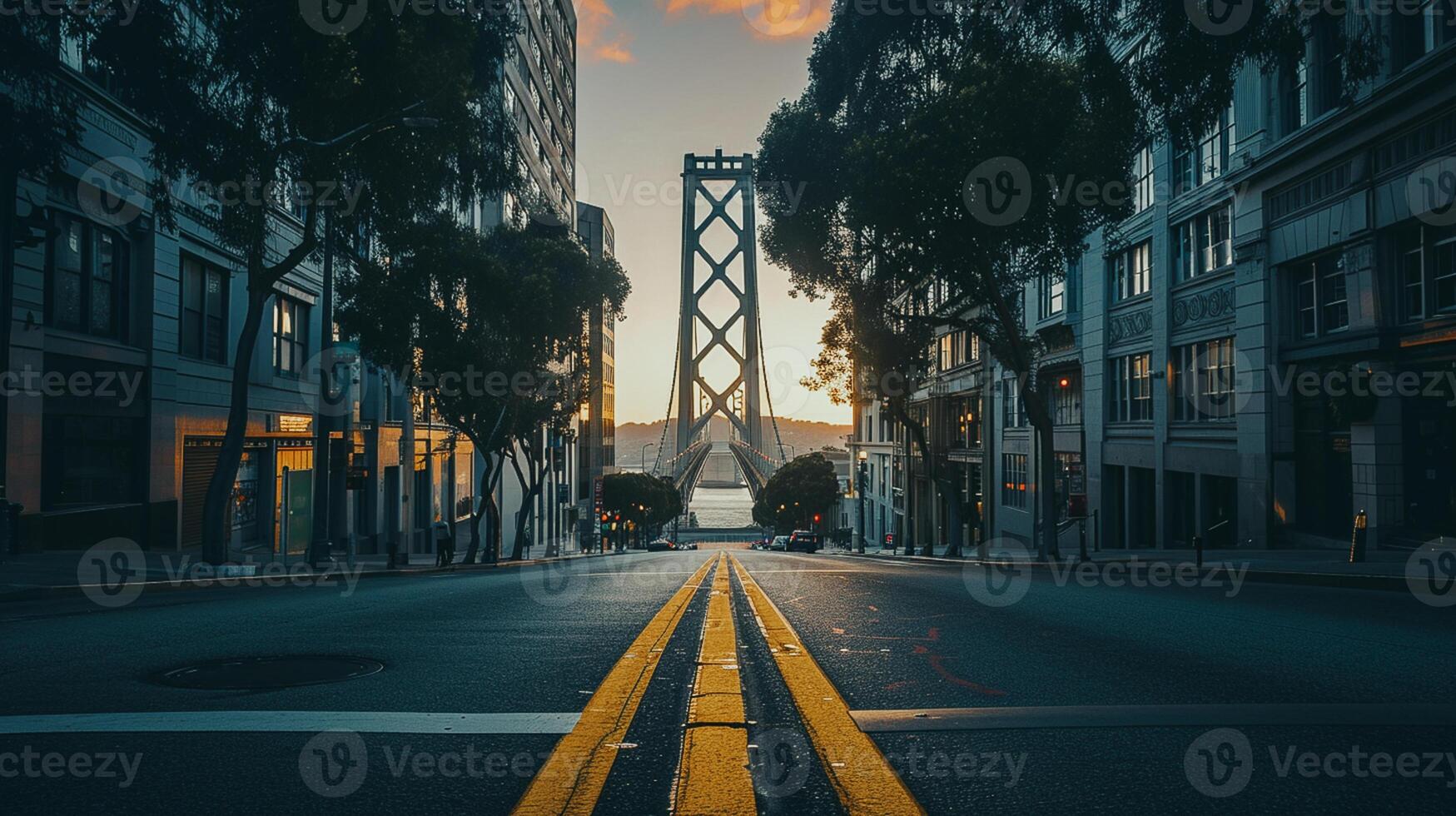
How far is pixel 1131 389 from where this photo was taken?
29547 millimetres

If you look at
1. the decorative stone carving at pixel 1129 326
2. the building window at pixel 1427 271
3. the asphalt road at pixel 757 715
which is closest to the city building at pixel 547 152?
the decorative stone carving at pixel 1129 326

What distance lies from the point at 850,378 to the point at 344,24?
23.7 meters

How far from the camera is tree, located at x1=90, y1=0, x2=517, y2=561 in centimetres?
1297

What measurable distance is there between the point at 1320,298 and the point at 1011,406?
67.0 ft

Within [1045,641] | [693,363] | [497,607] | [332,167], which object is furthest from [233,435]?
[693,363]

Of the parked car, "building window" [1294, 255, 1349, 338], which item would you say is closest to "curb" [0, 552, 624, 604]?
"building window" [1294, 255, 1349, 338]

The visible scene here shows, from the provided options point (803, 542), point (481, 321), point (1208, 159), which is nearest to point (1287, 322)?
point (1208, 159)

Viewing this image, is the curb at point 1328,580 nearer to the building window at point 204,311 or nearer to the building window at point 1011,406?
the building window at point 204,311

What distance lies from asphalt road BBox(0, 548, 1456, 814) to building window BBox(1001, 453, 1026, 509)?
31.8 m

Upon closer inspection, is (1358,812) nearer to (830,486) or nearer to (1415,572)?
(1415,572)

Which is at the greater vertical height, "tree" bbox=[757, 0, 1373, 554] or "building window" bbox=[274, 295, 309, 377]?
"tree" bbox=[757, 0, 1373, 554]

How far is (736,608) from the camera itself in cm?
803

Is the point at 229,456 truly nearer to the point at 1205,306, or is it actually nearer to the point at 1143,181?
the point at 1205,306

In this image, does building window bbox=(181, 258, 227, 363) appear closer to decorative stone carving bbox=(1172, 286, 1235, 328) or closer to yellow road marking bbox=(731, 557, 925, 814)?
yellow road marking bbox=(731, 557, 925, 814)
